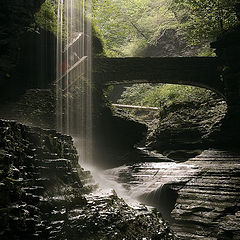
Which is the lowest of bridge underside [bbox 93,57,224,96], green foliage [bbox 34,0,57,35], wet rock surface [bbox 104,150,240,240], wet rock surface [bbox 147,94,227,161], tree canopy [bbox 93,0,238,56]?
wet rock surface [bbox 104,150,240,240]

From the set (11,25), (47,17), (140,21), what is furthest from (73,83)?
(140,21)

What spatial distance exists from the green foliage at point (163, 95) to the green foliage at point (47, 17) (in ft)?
27.7

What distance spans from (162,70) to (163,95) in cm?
854

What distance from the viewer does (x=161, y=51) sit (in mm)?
27906

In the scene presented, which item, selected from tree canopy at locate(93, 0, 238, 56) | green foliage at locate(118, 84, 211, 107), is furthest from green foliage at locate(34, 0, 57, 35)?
tree canopy at locate(93, 0, 238, 56)

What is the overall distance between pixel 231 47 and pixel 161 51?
54.4 ft

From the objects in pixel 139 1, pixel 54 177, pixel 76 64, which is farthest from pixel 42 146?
pixel 139 1

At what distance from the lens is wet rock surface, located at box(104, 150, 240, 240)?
19.9ft

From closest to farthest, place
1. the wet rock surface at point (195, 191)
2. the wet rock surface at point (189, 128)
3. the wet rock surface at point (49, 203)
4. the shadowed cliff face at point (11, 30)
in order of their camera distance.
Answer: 1. the wet rock surface at point (49, 203)
2. the wet rock surface at point (195, 191)
3. the shadowed cliff face at point (11, 30)
4. the wet rock surface at point (189, 128)

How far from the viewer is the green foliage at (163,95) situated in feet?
51.4

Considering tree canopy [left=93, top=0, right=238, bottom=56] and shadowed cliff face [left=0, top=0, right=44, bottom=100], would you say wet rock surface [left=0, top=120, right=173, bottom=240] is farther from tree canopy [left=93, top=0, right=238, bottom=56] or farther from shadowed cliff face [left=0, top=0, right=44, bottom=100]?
tree canopy [left=93, top=0, right=238, bottom=56]

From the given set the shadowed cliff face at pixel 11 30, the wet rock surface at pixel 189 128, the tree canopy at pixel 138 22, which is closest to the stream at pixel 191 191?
the wet rock surface at pixel 189 128

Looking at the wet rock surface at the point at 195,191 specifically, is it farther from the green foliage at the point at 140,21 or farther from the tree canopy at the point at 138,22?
the green foliage at the point at 140,21

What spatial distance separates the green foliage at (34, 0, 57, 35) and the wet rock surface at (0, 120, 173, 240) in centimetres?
732
